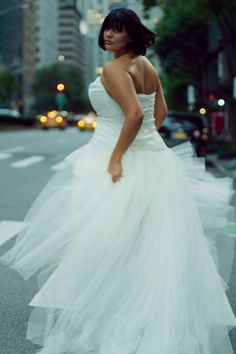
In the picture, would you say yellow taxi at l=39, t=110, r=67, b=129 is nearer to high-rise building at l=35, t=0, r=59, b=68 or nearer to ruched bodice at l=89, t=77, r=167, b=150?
ruched bodice at l=89, t=77, r=167, b=150

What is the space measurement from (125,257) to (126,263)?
0.03 metres

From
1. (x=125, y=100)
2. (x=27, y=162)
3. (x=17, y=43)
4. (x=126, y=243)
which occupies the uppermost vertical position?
(x=17, y=43)

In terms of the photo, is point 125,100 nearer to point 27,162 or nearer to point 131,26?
point 131,26

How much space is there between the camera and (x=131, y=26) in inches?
142

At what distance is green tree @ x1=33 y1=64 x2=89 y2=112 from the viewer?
122500mm

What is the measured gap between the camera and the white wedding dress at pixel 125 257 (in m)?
3.54

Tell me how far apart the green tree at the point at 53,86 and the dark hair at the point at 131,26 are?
11750 centimetres

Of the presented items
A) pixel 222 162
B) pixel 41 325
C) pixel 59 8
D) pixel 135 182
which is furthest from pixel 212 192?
pixel 59 8

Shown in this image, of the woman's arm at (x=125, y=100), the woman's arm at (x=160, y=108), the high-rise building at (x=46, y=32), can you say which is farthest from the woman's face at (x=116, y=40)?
the high-rise building at (x=46, y=32)

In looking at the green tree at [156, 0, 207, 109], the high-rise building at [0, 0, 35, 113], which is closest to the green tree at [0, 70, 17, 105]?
the green tree at [156, 0, 207, 109]

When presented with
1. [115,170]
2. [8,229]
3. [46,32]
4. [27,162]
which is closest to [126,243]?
[115,170]

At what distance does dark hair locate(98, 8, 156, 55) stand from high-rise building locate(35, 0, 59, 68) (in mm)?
163065

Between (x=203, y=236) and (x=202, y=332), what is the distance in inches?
19.9

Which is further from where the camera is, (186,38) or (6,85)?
(6,85)
